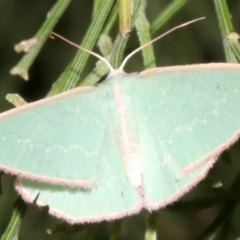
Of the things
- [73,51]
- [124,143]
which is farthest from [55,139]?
[73,51]

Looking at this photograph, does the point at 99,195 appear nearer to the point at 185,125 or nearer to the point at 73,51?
the point at 185,125

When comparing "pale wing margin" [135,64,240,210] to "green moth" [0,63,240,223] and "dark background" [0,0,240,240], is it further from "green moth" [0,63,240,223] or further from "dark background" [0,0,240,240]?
"dark background" [0,0,240,240]

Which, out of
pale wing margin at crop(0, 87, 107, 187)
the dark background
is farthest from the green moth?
the dark background

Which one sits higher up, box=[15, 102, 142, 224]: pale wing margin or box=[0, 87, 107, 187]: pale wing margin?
box=[0, 87, 107, 187]: pale wing margin

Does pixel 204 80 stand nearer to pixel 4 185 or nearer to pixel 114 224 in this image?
pixel 114 224

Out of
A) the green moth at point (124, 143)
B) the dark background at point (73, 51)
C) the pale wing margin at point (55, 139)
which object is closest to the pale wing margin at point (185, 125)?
the green moth at point (124, 143)

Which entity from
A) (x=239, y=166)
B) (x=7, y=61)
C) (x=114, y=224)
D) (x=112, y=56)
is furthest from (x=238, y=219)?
(x=7, y=61)

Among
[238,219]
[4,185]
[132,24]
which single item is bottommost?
[238,219]
